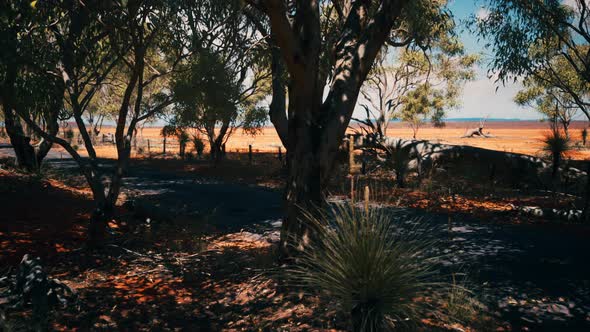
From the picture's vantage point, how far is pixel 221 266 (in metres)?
7.29

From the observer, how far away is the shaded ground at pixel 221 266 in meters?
5.24

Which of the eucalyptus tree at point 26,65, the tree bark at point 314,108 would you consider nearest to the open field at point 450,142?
the tree bark at point 314,108

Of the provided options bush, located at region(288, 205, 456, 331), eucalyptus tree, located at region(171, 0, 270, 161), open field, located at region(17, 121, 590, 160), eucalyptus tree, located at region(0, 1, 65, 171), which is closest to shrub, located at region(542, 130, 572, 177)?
open field, located at region(17, 121, 590, 160)

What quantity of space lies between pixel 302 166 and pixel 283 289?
1.70m

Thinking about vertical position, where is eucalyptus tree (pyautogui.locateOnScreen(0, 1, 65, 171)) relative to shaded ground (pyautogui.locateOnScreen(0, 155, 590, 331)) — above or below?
above

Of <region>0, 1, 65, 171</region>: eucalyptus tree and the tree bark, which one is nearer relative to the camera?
the tree bark

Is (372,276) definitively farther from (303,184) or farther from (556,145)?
(556,145)

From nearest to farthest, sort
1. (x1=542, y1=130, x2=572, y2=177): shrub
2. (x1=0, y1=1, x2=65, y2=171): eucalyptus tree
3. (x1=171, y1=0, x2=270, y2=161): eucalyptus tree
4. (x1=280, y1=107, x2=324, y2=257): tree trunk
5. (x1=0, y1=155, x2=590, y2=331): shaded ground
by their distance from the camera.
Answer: (x1=0, y1=155, x2=590, y2=331): shaded ground, (x1=280, y1=107, x2=324, y2=257): tree trunk, (x1=0, y1=1, x2=65, y2=171): eucalyptus tree, (x1=171, y1=0, x2=270, y2=161): eucalyptus tree, (x1=542, y1=130, x2=572, y2=177): shrub

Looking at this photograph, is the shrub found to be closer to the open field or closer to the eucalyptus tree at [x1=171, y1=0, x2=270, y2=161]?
the open field

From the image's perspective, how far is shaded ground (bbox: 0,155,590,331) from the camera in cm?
524

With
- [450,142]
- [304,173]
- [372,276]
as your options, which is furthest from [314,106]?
[450,142]

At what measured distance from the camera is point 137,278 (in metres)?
6.75

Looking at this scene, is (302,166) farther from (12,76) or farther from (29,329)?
(12,76)

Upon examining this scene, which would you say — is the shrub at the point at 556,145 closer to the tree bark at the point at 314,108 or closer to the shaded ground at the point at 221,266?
the shaded ground at the point at 221,266
